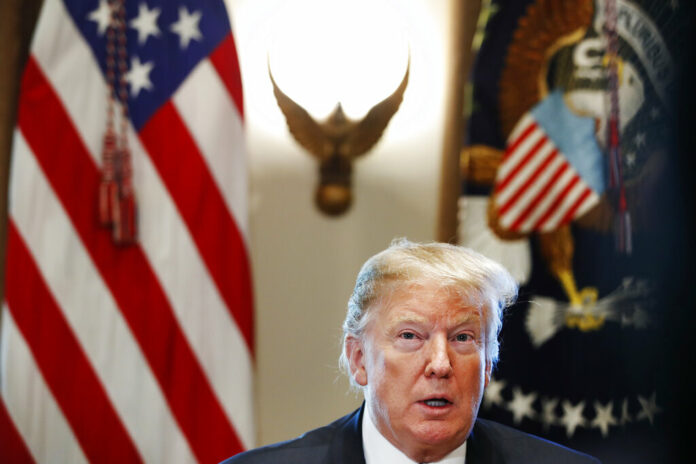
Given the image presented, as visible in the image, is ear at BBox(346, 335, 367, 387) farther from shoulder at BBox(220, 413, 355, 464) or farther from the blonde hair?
shoulder at BBox(220, 413, 355, 464)

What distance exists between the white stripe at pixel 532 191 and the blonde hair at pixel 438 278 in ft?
3.32

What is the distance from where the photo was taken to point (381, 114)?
2736mm

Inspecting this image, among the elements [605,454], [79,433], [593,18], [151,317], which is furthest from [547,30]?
[79,433]

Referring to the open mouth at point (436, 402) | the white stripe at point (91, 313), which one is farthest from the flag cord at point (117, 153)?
the open mouth at point (436, 402)

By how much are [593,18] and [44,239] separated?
1889 mm

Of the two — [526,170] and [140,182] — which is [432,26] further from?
[140,182]

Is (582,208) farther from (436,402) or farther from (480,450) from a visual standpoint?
(436,402)

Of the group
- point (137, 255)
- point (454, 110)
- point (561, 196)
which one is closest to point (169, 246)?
point (137, 255)

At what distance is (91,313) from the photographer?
8.62 ft

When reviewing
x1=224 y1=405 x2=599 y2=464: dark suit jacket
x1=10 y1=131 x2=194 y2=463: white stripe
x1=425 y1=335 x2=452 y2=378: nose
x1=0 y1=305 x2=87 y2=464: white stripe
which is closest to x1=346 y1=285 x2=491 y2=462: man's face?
x1=425 y1=335 x2=452 y2=378: nose

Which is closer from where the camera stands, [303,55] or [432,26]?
[303,55]

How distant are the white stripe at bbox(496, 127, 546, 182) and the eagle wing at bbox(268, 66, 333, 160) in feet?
1.83

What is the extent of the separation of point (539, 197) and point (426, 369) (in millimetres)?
1310

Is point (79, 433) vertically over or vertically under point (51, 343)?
under
